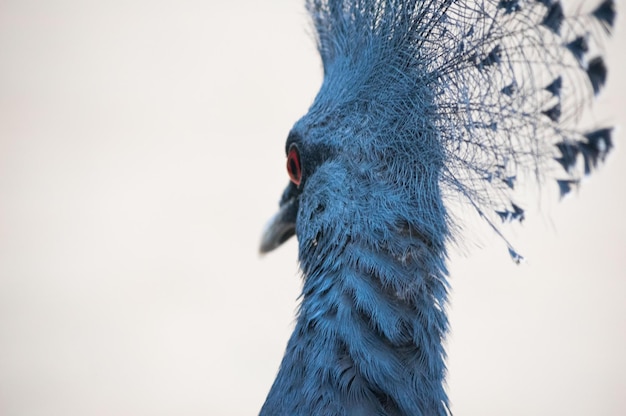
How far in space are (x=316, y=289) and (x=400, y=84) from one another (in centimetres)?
63

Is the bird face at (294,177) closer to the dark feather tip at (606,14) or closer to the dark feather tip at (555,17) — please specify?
the dark feather tip at (555,17)

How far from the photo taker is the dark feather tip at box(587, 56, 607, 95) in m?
1.46

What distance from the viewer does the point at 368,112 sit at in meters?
1.92

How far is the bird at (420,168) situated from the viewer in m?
1.56

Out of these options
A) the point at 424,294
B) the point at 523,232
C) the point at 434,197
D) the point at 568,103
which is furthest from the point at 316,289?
the point at 523,232

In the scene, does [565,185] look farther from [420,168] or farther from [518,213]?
[420,168]

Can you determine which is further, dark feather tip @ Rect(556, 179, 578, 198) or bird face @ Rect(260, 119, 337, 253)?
bird face @ Rect(260, 119, 337, 253)

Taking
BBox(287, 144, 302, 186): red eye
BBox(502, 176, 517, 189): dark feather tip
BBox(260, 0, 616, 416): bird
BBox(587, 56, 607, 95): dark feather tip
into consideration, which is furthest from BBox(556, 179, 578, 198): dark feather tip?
BBox(287, 144, 302, 186): red eye

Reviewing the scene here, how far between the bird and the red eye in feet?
0.61

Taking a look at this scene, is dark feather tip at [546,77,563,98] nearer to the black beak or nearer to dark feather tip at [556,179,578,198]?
dark feather tip at [556,179,578,198]

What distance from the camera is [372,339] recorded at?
5.60 ft

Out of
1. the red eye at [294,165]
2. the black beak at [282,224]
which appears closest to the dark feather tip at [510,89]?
the red eye at [294,165]

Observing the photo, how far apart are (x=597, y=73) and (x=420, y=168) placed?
52 centimetres

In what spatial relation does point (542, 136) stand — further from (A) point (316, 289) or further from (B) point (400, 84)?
(A) point (316, 289)
